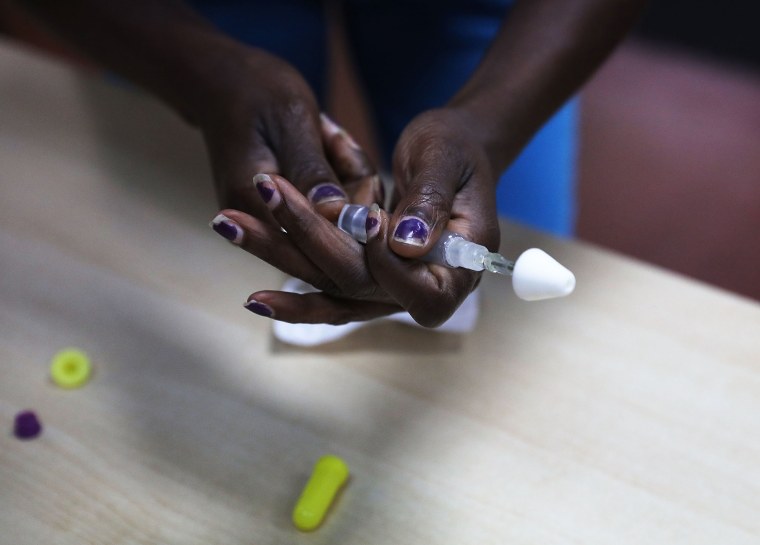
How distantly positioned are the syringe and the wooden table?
0.12 metres

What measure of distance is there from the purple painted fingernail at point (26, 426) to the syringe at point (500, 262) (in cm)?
25

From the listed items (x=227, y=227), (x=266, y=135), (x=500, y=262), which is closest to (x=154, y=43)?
(x=266, y=135)

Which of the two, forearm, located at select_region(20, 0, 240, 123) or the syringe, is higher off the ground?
forearm, located at select_region(20, 0, 240, 123)

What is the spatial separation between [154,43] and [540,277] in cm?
46

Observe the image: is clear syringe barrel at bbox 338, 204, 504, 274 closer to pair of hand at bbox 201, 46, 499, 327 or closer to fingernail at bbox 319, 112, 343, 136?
pair of hand at bbox 201, 46, 499, 327

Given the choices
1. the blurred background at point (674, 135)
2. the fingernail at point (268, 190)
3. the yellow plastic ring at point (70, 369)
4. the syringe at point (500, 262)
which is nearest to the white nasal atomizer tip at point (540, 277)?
the syringe at point (500, 262)

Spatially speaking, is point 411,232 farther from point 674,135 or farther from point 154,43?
point 674,135

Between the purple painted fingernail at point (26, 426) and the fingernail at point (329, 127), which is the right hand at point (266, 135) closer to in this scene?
the fingernail at point (329, 127)

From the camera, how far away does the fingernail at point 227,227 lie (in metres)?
0.44

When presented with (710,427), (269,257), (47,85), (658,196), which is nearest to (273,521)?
(269,257)

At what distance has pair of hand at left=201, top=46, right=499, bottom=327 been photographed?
435mm

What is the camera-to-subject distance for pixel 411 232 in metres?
0.42

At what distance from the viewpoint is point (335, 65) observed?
69.8 inches

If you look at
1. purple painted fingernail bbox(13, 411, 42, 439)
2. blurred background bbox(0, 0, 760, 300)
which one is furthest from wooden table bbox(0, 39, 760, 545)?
blurred background bbox(0, 0, 760, 300)
